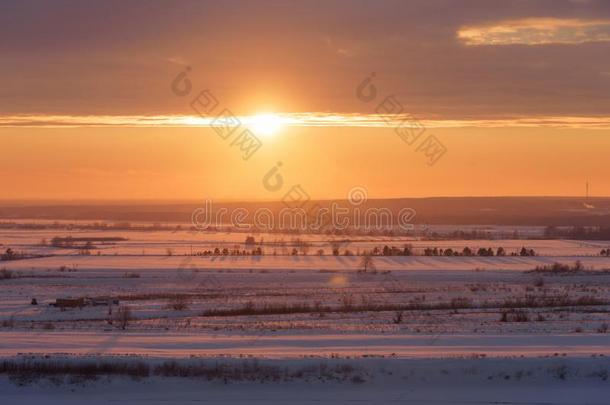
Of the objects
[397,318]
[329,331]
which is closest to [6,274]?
[397,318]

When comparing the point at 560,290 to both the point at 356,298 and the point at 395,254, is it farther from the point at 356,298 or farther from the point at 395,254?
the point at 395,254

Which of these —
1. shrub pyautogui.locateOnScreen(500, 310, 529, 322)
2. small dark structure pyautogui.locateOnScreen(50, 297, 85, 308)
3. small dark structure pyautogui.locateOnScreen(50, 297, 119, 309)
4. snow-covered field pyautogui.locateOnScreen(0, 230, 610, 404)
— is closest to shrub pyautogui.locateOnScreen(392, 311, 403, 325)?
snow-covered field pyautogui.locateOnScreen(0, 230, 610, 404)

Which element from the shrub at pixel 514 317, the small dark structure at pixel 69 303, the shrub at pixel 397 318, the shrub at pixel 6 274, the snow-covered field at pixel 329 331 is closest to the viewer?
the snow-covered field at pixel 329 331

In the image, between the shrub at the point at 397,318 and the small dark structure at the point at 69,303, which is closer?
the shrub at the point at 397,318

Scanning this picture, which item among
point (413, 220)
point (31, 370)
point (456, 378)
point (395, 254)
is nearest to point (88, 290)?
point (31, 370)

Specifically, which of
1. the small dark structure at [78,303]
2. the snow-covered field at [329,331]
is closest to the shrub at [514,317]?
the snow-covered field at [329,331]

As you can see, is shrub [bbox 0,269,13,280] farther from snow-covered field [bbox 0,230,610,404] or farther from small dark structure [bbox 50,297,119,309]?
small dark structure [bbox 50,297,119,309]

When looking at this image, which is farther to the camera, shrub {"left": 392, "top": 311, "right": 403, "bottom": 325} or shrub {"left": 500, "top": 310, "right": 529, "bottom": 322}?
shrub {"left": 500, "top": 310, "right": 529, "bottom": 322}

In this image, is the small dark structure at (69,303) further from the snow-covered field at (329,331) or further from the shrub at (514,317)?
the shrub at (514,317)
